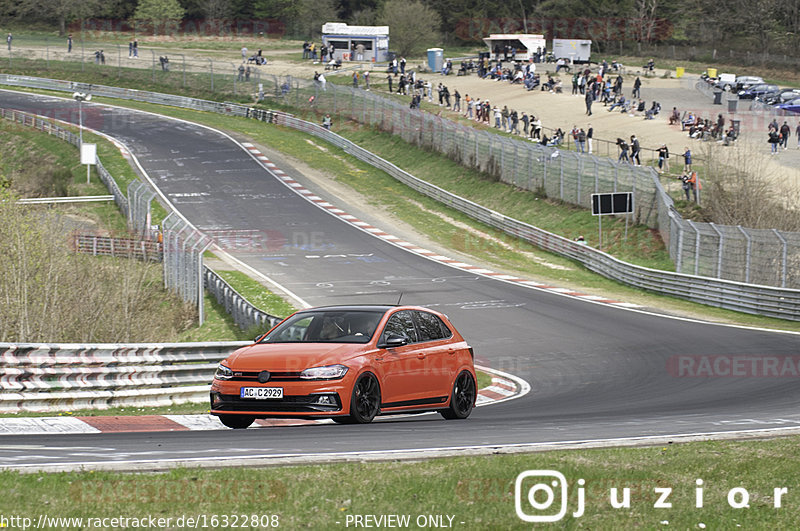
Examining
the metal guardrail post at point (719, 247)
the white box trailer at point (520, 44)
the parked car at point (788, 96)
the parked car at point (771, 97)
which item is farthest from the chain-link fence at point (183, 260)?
the white box trailer at point (520, 44)

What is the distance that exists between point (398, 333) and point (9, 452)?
4834mm

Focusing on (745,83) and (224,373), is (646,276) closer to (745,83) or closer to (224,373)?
(224,373)

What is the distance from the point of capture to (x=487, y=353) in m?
22.5

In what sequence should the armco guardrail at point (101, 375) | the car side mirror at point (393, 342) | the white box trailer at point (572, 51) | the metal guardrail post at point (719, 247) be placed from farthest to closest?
the white box trailer at point (572, 51) < the metal guardrail post at point (719, 247) < the armco guardrail at point (101, 375) < the car side mirror at point (393, 342)

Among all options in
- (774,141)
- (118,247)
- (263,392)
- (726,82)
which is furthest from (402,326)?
(726,82)

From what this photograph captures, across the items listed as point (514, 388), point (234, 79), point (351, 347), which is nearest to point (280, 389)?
point (351, 347)

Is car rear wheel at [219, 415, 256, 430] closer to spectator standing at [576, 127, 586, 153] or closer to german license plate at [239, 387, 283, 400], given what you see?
german license plate at [239, 387, 283, 400]

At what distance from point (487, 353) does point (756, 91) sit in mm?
57725

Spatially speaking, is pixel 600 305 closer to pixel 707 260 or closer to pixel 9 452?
pixel 707 260

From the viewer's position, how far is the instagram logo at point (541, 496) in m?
6.79

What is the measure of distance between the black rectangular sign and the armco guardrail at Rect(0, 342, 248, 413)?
2275 cm

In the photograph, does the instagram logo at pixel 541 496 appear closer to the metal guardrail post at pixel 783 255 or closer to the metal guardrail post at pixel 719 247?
the metal guardrail post at pixel 783 255

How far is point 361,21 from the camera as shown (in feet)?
419

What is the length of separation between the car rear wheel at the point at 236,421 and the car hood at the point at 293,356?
549 millimetres
